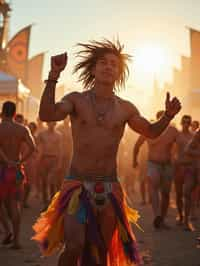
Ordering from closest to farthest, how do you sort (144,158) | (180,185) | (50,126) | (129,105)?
(129,105) → (180,185) → (50,126) → (144,158)

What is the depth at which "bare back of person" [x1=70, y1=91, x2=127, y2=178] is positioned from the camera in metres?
4.28

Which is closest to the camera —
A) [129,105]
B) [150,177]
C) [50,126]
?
[129,105]

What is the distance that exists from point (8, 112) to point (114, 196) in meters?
3.54

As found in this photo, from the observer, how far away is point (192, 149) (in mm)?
7246

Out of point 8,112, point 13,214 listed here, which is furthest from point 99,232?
point 8,112

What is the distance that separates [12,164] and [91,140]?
10.7ft

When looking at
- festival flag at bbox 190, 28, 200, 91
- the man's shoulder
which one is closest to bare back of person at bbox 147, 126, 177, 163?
the man's shoulder

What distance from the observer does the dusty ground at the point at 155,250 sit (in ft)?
21.0

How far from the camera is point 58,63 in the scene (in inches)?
152

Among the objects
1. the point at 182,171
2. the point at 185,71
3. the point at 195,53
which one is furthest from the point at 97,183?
the point at 185,71

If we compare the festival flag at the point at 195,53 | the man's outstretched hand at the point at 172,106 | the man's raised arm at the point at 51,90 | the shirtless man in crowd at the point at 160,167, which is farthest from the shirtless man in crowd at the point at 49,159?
the festival flag at the point at 195,53

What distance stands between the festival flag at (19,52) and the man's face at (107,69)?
30442mm

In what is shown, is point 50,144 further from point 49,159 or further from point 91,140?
point 91,140

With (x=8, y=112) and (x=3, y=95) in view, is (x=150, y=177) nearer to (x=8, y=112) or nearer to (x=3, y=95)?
(x=8, y=112)
